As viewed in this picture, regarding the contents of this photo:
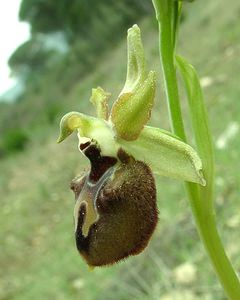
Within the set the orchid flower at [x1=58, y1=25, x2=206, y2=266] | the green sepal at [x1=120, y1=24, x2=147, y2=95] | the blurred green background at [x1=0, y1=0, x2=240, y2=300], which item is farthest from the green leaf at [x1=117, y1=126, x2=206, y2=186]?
the blurred green background at [x1=0, y1=0, x2=240, y2=300]

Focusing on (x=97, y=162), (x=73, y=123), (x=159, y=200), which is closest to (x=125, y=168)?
(x=97, y=162)

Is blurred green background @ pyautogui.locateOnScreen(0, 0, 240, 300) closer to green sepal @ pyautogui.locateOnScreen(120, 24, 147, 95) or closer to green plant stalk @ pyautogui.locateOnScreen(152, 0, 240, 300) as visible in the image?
green plant stalk @ pyautogui.locateOnScreen(152, 0, 240, 300)

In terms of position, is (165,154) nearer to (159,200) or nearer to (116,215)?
(116,215)

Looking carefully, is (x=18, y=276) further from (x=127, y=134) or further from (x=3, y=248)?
(x=127, y=134)

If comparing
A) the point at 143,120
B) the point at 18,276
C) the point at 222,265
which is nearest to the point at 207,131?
the point at 143,120

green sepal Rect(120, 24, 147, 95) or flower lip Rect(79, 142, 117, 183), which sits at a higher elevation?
green sepal Rect(120, 24, 147, 95)

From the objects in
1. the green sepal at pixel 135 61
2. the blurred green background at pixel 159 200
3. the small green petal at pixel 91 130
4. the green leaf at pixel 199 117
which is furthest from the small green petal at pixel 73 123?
the blurred green background at pixel 159 200
